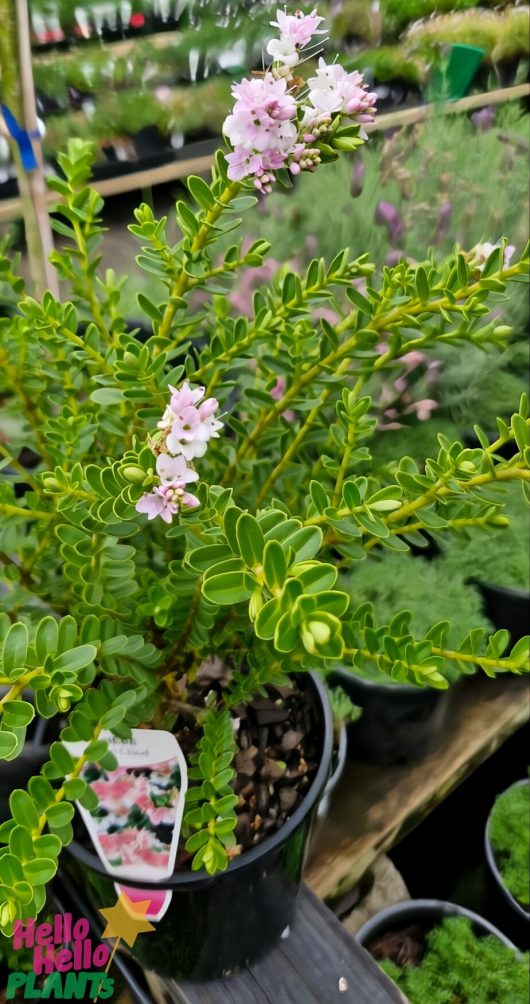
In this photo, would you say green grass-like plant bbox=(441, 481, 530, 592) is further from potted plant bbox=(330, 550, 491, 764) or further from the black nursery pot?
the black nursery pot

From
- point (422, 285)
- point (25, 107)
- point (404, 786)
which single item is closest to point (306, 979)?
point (404, 786)

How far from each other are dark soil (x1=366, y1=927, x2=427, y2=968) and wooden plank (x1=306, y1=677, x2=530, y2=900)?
9cm

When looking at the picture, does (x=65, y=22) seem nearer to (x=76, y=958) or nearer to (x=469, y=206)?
(x=469, y=206)

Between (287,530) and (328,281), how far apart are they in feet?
0.83

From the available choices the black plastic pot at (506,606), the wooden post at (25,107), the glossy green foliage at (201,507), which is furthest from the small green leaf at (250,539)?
the black plastic pot at (506,606)

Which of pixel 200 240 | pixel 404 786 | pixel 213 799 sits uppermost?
pixel 200 240

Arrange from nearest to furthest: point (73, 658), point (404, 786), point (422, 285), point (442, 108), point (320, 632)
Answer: point (320, 632)
point (73, 658)
point (422, 285)
point (404, 786)
point (442, 108)

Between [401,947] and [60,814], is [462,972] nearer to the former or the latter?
[401,947]

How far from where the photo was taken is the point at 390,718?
0.97 meters

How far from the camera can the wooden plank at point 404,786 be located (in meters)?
0.92

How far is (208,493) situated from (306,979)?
0.52 metres

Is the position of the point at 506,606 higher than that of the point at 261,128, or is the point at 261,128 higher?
the point at 261,128

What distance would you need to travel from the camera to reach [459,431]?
3.93 feet

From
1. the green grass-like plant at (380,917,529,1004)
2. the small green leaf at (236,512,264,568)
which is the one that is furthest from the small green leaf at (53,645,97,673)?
the green grass-like plant at (380,917,529,1004)
